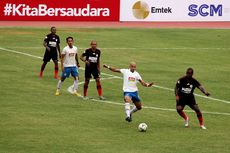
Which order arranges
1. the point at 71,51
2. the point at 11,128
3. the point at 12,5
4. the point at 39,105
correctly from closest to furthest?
the point at 11,128
the point at 39,105
the point at 71,51
the point at 12,5

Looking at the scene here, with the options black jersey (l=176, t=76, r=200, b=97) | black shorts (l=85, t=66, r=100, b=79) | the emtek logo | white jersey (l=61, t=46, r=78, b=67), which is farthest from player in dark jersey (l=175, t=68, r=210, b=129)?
the emtek logo

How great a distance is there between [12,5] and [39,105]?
115 ft

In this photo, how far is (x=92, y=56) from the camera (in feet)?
110

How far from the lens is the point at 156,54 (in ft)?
168

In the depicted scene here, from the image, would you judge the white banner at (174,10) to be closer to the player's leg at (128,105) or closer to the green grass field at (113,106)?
the green grass field at (113,106)

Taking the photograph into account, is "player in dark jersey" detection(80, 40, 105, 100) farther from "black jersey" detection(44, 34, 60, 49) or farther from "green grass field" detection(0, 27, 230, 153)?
"black jersey" detection(44, 34, 60, 49)

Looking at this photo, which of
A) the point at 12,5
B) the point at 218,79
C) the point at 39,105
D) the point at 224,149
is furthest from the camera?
the point at 12,5

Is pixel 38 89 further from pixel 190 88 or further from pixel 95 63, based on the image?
pixel 190 88

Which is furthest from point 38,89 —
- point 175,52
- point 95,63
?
point 175,52

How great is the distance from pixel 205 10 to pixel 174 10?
287cm

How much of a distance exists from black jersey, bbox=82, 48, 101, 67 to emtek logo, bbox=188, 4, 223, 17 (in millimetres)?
37440

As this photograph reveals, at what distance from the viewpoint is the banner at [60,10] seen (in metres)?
66.0

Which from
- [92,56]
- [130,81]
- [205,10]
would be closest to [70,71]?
[92,56]

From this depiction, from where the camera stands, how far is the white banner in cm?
6875
